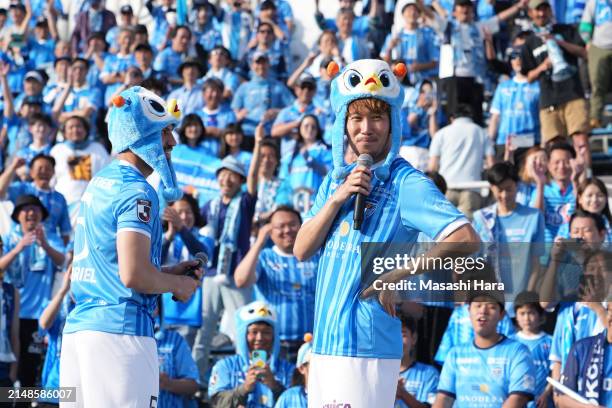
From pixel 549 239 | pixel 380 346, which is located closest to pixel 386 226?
pixel 380 346

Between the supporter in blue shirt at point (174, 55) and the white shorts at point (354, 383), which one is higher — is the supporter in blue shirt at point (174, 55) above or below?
above

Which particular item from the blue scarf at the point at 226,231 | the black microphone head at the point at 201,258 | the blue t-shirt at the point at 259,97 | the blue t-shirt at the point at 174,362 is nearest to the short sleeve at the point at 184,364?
the blue t-shirt at the point at 174,362

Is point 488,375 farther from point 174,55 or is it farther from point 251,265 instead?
point 174,55

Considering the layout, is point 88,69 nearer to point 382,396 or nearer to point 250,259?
point 250,259

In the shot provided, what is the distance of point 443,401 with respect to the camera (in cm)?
821

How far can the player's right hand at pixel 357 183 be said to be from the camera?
174 inches

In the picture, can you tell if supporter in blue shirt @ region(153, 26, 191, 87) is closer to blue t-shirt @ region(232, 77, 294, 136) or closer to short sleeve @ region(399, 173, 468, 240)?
blue t-shirt @ region(232, 77, 294, 136)

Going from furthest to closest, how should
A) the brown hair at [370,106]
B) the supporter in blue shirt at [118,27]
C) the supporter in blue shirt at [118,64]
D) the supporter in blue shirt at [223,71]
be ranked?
the supporter in blue shirt at [118,27]
the supporter in blue shirt at [118,64]
the supporter in blue shirt at [223,71]
the brown hair at [370,106]

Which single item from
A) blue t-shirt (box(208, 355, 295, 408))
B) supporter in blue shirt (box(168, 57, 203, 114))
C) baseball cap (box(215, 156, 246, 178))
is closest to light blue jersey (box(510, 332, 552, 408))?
blue t-shirt (box(208, 355, 295, 408))

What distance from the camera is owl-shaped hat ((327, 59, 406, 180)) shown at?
4699 millimetres

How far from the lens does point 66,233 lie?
37.1 ft

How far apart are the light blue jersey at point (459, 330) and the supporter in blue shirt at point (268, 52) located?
23.4 ft

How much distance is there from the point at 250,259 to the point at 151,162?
14.2 feet

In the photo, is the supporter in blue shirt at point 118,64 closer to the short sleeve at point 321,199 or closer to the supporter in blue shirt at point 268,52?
the supporter in blue shirt at point 268,52
